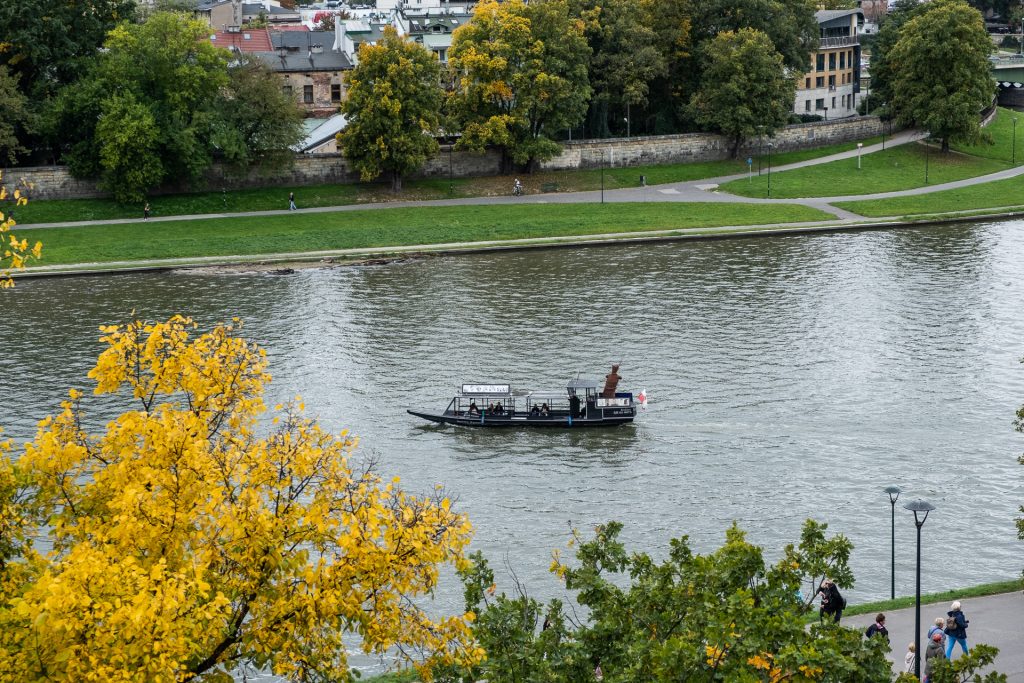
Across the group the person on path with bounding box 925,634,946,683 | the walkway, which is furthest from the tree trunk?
the person on path with bounding box 925,634,946,683

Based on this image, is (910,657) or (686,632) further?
(910,657)

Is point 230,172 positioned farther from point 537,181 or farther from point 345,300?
point 345,300

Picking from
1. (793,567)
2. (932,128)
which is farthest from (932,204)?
(793,567)

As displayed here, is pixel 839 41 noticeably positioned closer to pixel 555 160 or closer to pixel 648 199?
pixel 555 160

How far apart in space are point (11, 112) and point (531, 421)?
55.9 m

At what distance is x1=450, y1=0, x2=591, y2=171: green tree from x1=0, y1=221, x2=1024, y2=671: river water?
18.9m

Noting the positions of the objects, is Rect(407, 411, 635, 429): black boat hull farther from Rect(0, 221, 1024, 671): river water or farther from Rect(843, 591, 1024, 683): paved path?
Rect(843, 591, 1024, 683): paved path

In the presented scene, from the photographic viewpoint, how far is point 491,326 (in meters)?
61.1

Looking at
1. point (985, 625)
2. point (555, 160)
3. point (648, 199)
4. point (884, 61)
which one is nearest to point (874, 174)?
point (648, 199)

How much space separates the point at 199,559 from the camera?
18578 millimetres

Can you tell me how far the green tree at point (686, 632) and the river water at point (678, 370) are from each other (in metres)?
11.9

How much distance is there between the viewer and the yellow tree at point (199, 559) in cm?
1714

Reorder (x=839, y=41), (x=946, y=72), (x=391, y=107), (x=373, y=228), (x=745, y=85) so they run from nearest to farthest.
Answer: (x=373, y=228) → (x=391, y=107) → (x=745, y=85) → (x=946, y=72) → (x=839, y=41)

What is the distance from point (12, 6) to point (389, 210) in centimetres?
2785
